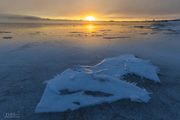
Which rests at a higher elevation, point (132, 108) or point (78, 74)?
point (78, 74)

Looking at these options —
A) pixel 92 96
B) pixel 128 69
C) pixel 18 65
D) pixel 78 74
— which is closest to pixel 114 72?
pixel 128 69

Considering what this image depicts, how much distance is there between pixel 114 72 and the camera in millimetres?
7230

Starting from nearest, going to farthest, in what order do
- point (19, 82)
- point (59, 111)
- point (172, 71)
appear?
point (59, 111), point (19, 82), point (172, 71)

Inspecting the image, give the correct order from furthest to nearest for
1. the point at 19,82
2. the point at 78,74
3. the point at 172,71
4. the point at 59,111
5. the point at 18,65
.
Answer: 1. the point at 18,65
2. the point at 172,71
3. the point at 19,82
4. the point at 78,74
5. the point at 59,111

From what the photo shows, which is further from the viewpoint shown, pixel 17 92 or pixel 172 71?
pixel 172 71

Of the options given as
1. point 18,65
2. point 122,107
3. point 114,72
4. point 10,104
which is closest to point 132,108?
point 122,107

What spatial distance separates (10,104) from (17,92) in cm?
82

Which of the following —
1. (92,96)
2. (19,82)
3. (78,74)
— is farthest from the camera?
(19,82)

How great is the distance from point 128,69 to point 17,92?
336 cm

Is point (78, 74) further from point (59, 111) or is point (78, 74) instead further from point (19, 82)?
point (19, 82)

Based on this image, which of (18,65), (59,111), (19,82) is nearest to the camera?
(59,111)

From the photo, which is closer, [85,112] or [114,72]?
[85,112]

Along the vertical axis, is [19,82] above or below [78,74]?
below

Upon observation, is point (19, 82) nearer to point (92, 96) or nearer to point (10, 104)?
point (10, 104)
